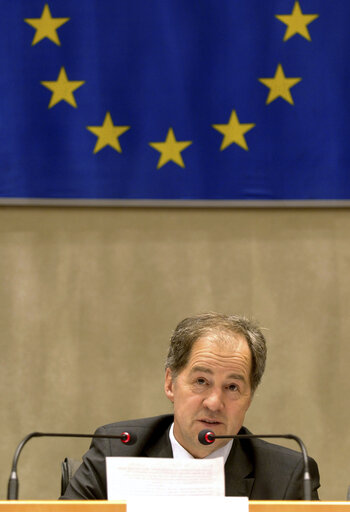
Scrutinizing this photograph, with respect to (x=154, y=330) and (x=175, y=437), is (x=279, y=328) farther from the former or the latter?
(x=175, y=437)

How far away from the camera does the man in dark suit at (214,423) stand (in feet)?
9.07

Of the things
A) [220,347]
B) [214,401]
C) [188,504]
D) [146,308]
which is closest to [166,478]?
[188,504]

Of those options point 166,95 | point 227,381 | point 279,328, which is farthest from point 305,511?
point 166,95

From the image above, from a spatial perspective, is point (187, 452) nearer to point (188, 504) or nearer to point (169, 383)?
point (169, 383)

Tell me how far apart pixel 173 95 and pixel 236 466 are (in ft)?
7.90

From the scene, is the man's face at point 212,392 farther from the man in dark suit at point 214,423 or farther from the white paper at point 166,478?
the white paper at point 166,478

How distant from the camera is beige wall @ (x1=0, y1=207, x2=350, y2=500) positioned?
15.1 feet

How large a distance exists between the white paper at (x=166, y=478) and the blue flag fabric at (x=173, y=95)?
2.62 metres

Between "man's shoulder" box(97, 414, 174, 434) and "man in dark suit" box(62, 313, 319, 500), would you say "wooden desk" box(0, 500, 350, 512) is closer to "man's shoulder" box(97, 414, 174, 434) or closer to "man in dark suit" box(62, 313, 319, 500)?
"man in dark suit" box(62, 313, 319, 500)

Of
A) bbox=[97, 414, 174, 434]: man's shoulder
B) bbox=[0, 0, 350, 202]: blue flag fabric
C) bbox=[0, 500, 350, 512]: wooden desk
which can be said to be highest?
bbox=[0, 0, 350, 202]: blue flag fabric

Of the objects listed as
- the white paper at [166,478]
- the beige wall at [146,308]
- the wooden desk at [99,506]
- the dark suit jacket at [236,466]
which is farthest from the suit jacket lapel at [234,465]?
the beige wall at [146,308]

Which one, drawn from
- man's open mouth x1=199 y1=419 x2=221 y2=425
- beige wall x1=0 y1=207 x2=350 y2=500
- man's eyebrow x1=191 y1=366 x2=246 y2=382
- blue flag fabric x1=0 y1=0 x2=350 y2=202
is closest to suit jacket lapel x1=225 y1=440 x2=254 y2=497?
man's open mouth x1=199 y1=419 x2=221 y2=425

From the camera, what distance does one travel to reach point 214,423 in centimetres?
285

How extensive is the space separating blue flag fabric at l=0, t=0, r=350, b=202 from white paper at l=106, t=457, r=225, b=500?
8.61ft
